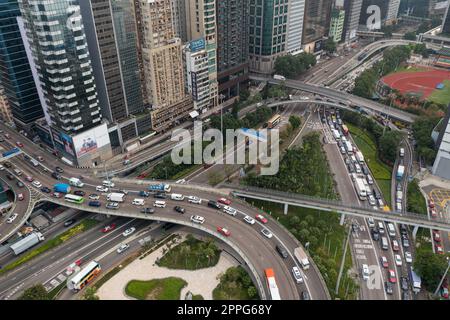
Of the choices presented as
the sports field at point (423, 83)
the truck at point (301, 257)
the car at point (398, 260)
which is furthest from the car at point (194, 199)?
the sports field at point (423, 83)

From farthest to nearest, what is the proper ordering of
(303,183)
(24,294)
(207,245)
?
(303,183) < (207,245) < (24,294)

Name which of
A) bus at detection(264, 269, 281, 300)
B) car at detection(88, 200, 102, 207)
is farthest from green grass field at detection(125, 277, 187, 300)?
car at detection(88, 200, 102, 207)

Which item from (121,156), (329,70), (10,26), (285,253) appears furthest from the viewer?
(329,70)

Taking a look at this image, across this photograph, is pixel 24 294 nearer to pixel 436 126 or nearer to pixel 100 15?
pixel 100 15

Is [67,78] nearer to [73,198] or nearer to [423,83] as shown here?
[73,198]

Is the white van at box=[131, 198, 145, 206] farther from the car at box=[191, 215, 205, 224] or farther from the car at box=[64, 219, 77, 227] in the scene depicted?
the car at box=[64, 219, 77, 227]

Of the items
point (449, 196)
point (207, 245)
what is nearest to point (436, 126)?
point (449, 196)
